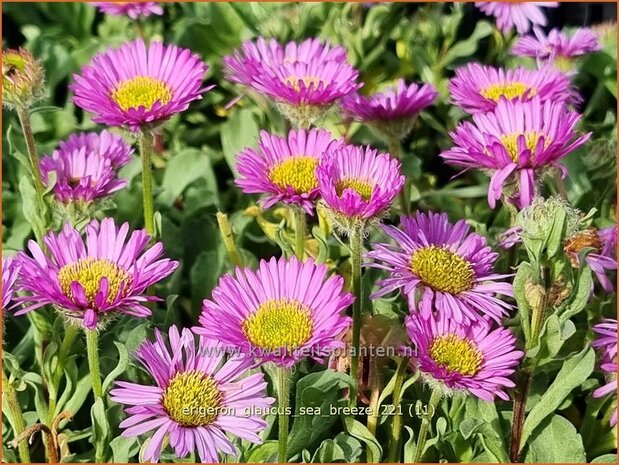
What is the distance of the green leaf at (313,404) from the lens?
4.15 ft

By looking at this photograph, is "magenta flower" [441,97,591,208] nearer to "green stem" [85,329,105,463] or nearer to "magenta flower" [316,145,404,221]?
"magenta flower" [316,145,404,221]

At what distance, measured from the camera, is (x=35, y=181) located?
4.69 ft

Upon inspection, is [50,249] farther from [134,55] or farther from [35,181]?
[134,55]

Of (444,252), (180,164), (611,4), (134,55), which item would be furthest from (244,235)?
(611,4)

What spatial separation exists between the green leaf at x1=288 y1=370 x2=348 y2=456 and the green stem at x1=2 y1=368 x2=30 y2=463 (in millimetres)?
410

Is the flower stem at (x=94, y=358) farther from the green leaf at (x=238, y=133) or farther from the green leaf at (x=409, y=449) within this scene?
the green leaf at (x=238, y=133)

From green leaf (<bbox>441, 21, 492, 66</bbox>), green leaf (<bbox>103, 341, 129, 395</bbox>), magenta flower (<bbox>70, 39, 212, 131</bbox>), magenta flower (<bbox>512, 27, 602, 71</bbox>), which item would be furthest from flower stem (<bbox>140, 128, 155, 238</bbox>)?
green leaf (<bbox>441, 21, 492, 66</bbox>)

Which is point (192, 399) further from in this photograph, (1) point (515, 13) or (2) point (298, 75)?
(1) point (515, 13)

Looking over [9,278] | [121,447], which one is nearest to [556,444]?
[121,447]

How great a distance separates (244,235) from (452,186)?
54 cm

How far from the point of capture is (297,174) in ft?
4.47

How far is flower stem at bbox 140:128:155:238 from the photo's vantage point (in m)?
1.38

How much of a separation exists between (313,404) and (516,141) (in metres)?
0.53

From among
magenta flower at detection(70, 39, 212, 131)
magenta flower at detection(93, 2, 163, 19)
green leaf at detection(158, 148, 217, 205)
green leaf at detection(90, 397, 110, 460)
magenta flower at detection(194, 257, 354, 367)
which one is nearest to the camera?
magenta flower at detection(194, 257, 354, 367)
